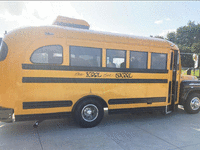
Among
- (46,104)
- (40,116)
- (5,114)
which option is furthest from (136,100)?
(5,114)

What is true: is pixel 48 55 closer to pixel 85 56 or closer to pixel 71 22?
pixel 85 56

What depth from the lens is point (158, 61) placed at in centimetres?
516

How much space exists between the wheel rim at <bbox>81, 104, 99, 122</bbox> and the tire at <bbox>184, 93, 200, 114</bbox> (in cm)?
385

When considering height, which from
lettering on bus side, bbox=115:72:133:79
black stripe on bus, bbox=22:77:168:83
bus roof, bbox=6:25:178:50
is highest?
bus roof, bbox=6:25:178:50

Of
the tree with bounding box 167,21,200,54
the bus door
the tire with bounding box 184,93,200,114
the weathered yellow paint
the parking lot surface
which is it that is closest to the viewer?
the parking lot surface

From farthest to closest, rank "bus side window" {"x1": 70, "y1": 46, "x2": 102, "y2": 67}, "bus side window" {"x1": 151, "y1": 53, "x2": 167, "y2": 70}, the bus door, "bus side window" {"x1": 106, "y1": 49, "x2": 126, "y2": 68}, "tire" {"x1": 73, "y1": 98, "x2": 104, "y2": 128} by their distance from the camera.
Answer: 1. the bus door
2. "bus side window" {"x1": 151, "y1": 53, "x2": 167, "y2": 70}
3. "bus side window" {"x1": 106, "y1": 49, "x2": 126, "y2": 68}
4. "tire" {"x1": 73, "y1": 98, "x2": 104, "y2": 128}
5. "bus side window" {"x1": 70, "y1": 46, "x2": 102, "y2": 67}

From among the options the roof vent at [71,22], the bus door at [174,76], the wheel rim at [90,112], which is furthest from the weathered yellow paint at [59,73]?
the bus door at [174,76]

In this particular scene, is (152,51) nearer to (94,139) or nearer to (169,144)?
(169,144)

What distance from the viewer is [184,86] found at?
19.4 ft

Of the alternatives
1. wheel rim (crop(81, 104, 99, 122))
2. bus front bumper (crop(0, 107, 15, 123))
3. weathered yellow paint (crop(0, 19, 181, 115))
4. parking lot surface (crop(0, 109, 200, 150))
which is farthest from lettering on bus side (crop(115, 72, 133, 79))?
bus front bumper (crop(0, 107, 15, 123))

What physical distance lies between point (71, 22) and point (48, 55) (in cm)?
139

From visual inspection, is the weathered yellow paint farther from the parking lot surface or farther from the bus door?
the bus door

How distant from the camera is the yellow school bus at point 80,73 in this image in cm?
367

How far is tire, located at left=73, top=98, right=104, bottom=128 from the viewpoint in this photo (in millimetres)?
4223
